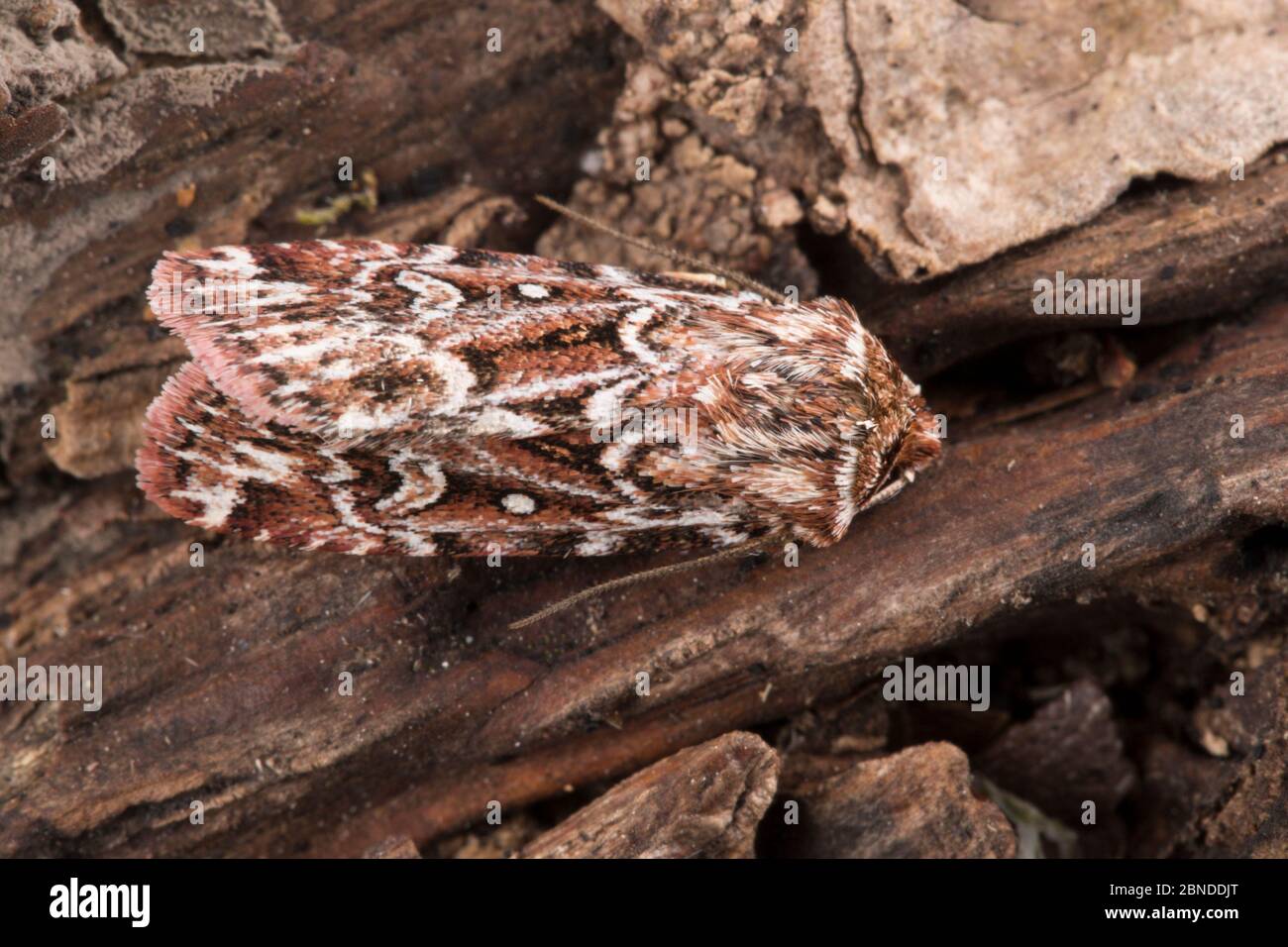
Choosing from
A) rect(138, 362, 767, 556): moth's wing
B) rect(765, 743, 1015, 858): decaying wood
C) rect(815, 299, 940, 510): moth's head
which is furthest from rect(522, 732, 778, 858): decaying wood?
rect(815, 299, 940, 510): moth's head

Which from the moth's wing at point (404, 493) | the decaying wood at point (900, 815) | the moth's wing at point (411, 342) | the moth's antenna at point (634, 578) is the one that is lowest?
the decaying wood at point (900, 815)

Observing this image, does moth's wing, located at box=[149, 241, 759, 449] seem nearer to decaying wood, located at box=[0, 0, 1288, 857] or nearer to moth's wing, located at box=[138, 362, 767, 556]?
moth's wing, located at box=[138, 362, 767, 556]

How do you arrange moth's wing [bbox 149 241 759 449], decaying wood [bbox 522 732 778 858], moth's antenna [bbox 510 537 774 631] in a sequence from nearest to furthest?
moth's wing [bbox 149 241 759 449] < decaying wood [bbox 522 732 778 858] < moth's antenna [bbox 510 537 774 631]

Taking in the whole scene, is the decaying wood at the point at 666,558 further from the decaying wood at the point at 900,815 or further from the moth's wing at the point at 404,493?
the moth's wing at the point at 404,493

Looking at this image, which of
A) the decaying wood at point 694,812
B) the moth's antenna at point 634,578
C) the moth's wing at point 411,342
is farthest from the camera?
the moth's antenna at point 634,578

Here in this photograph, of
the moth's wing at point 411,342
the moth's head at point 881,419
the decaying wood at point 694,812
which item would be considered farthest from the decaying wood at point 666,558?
the moth's wing at point 411,342

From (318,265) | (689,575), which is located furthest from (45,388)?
(689,575)

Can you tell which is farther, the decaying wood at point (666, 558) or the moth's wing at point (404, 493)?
the decaying wood at point (666, 558)
